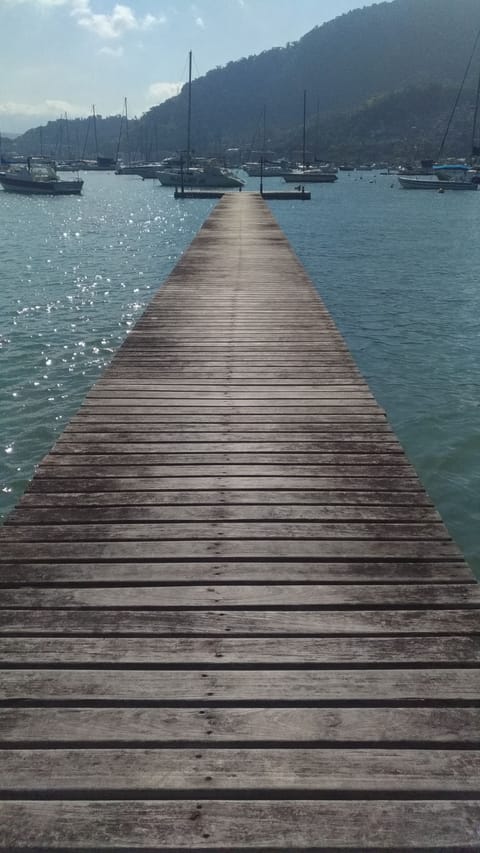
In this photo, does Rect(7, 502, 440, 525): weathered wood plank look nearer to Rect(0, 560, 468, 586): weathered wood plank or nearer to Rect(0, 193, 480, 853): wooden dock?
Rect(0, 193, 480, 853): wooden dock

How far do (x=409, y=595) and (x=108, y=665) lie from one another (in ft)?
5.56

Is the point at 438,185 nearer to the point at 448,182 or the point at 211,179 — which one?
the point at 448,182

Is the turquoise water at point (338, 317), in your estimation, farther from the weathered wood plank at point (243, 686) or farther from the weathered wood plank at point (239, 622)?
the weathered wood plank at point (243, 686)

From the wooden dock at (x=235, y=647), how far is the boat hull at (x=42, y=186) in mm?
70931

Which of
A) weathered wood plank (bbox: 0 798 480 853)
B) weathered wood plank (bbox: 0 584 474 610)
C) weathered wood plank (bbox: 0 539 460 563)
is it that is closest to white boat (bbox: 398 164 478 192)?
weathered wood plank (bbox: 0 539 460 563)

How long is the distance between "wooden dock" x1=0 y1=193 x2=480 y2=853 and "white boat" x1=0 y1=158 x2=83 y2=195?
2798 inches

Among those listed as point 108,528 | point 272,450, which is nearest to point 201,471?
point 272,450

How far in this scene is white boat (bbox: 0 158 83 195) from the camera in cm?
6939

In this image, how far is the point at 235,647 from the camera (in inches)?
126

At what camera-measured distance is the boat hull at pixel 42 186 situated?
2721 inches

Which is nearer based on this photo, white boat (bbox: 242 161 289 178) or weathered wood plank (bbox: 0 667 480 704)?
weathered wood plank (bbox: 0 667 480 704)

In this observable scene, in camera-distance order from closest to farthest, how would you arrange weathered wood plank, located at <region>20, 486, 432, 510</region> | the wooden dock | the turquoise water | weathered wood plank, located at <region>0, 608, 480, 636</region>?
1. the wooden dock
2. weathered wood plank, located at <region>0, 608, 480, 636</region>
3. weathered wood plank, located at <region>20, 486, 432, 510</region>
4. the turquoise water

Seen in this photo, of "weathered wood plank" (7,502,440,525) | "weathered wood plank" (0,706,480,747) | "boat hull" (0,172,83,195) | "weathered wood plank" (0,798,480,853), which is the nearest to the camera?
"weathered wood plank" (0,798,480,853)

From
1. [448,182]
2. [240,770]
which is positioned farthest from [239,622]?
[448,182]
